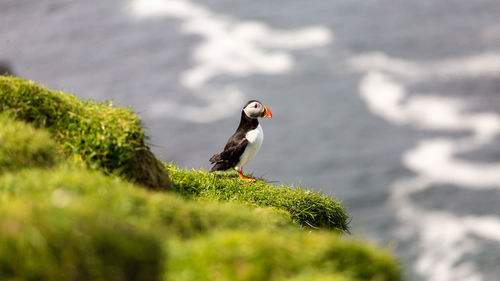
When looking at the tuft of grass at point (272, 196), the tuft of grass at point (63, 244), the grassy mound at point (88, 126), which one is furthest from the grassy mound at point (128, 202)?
the tuft of grass at point (272, 196)

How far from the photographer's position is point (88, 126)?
20.4ft

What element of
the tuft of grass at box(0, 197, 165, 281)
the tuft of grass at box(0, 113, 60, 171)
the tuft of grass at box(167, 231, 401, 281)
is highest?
the tuft of grass at box(0, 113, 60, 171)

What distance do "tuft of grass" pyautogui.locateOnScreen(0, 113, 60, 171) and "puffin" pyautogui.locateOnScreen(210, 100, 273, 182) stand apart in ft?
15.4

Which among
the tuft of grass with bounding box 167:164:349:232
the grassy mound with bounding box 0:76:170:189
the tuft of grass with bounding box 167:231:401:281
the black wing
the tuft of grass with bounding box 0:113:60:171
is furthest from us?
the black wing

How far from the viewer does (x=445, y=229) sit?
43406 mm

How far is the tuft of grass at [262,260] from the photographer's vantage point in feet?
12.0

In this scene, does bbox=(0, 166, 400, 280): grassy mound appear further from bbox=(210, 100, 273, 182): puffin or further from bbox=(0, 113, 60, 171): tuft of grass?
bbox=(210, 100, 273, 182): puffin

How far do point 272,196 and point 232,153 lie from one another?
1.32 metres

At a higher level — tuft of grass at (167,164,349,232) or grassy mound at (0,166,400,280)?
tuft of grass at (167,164,349,232)

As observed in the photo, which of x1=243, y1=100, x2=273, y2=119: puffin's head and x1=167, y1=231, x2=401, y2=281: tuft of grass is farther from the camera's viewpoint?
x1=243, y1=100, x2=273, y2=119: puffin's head

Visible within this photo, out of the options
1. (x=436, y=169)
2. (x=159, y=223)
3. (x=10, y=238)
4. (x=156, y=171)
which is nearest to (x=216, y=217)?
(x=159, y=223)

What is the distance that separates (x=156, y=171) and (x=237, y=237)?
3.13 metres


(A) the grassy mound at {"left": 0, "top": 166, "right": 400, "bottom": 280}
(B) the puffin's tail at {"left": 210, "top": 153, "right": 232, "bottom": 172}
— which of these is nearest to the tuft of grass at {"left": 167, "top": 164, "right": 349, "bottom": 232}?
(B) the puffin's tail at {"left": 210, "top": 153, "right": 232, "bottom": 172}

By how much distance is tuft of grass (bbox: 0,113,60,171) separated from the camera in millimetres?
4898
